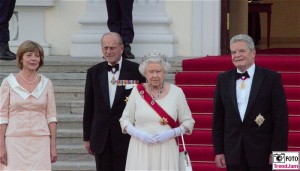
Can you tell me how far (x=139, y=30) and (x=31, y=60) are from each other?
4.09 metres

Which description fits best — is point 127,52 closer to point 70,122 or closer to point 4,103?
point 70,122

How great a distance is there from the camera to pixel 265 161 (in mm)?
6539

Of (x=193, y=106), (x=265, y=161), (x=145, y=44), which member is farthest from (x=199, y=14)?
(x=265, y=161)

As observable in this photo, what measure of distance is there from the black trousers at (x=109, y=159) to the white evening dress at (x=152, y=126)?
56 centimetres

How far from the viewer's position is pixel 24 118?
271 inches

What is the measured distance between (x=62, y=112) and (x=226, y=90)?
3.44 metres

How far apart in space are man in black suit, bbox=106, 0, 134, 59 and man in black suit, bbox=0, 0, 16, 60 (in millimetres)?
1118

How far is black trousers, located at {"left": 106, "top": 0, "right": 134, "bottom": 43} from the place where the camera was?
10.2 m

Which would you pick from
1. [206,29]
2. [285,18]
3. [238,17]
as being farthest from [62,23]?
[285,18]

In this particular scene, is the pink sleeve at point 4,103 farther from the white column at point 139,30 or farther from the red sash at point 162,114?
the white column at point 139,30

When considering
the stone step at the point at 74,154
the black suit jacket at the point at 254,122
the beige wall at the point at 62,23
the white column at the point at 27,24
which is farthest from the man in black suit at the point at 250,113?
the white column at the point at 27,24

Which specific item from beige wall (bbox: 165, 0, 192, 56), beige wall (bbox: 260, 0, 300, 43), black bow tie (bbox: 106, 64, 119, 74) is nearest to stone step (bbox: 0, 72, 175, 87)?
beige wall (bbox: 165, 0, 192, 56)

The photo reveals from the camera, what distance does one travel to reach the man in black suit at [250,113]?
647 centimetres

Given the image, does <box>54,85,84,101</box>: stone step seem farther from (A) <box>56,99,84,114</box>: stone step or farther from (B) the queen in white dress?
(B) the queen in white dress
